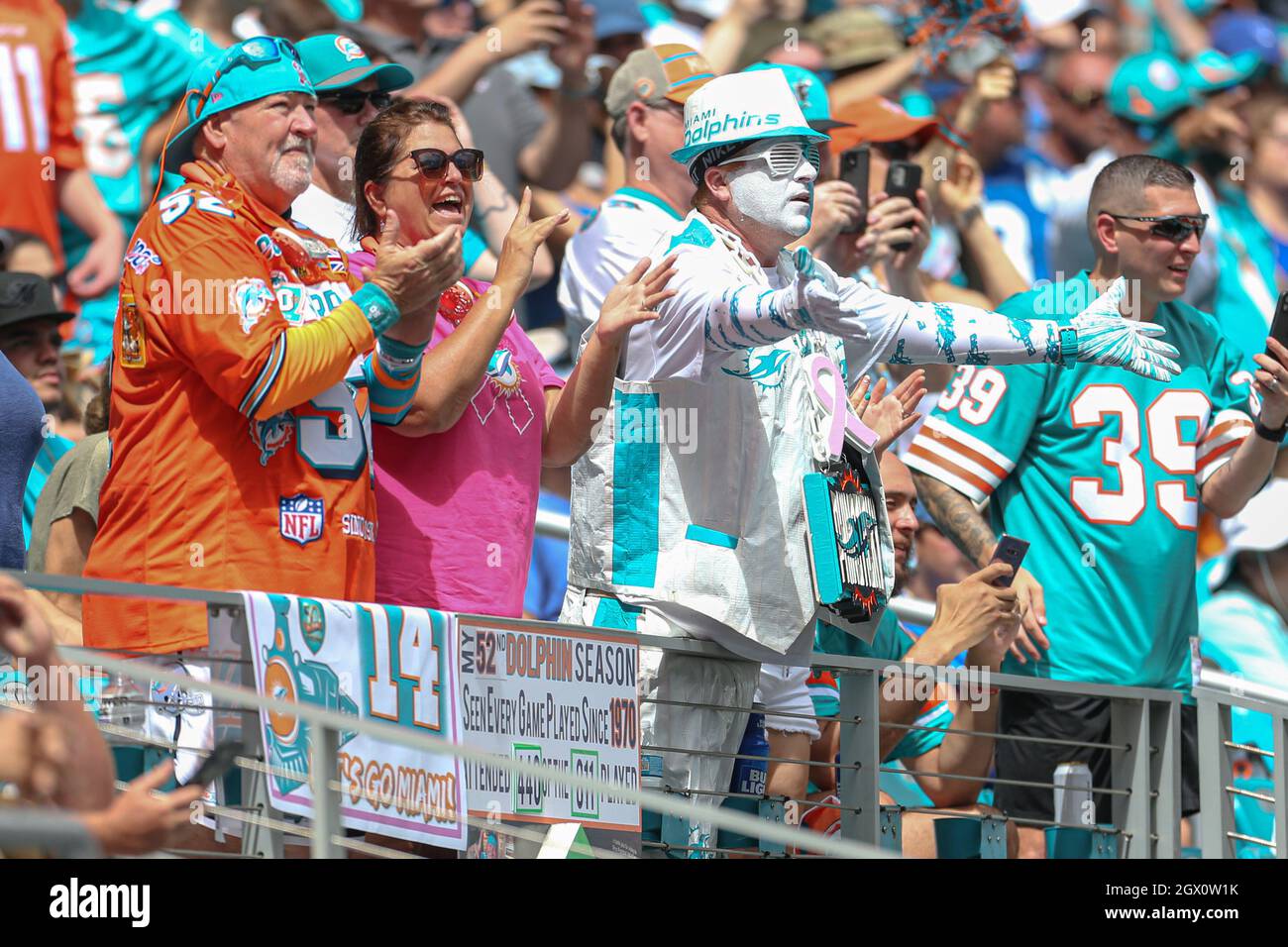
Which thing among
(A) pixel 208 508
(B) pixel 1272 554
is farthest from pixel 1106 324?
(B) pixel 1272 554

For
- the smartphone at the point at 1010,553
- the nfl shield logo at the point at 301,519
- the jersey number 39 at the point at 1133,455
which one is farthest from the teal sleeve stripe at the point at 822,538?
the jersey number 39 at the point at 1133,455

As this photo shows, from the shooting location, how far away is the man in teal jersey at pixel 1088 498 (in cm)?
664

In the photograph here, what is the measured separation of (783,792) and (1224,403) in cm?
217

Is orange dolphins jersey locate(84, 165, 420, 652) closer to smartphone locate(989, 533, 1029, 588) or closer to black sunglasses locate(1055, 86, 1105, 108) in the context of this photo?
smartphone locate(989, 533, 1029, 588)

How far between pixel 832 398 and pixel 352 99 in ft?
5.59

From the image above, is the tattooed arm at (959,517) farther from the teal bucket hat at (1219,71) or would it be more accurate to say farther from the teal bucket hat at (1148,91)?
the teal bucket hat at (1219,71)

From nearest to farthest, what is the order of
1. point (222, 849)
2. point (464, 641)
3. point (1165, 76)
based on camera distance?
point (222, 849) < point (464, 641) < point (1165, 76)

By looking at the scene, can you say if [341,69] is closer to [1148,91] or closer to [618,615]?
[618,615]

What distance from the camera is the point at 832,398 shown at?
5.50m

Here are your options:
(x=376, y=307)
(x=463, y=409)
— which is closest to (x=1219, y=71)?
(x=463, y=409)

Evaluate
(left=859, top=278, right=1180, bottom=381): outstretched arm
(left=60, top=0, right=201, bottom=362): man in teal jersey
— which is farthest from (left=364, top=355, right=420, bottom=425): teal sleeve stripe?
(left=60, top=0, right=201, bottom=362): man in teal jersey

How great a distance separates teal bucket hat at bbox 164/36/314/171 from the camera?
199 inches

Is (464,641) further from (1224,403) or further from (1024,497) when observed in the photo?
(1224,403)
